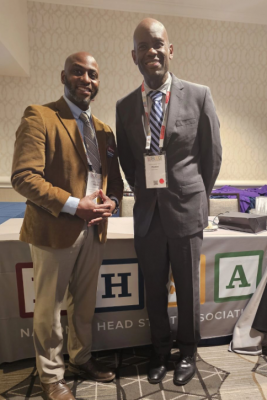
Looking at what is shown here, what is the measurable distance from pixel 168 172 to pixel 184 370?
96 cm

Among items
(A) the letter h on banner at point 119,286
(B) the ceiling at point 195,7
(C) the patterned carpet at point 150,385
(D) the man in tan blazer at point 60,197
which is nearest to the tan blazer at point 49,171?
(D) the man in tan blazer at point 60,197

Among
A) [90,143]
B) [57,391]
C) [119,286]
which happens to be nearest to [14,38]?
[90,143]

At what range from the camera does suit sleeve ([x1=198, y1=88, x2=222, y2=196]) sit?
4.13 ft

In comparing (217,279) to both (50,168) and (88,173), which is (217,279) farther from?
(50,168)

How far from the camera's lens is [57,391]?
1.22 m

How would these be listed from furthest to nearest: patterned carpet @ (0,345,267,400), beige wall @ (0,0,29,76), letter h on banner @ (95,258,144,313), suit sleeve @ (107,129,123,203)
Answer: beige wall @ (0,0,29,76) < letter h on banner @ (95,258,144,313) < suit sleeve @ (107,129,123,203) < patterned carpet @ (0,345,267,400)

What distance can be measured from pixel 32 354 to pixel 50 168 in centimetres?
106

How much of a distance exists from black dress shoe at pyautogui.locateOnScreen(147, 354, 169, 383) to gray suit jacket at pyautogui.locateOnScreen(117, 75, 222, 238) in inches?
25.9

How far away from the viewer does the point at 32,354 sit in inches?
60.8

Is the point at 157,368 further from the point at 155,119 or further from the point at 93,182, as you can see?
the point at 155,119

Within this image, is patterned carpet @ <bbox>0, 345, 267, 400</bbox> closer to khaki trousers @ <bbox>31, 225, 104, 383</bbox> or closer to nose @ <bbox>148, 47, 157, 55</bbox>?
khaki trousers @ <bbox>31, 225, 104, 383</bbox>

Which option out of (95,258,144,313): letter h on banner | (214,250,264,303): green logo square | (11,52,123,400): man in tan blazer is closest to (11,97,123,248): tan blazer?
(11,52,123,400): man in tan blazer

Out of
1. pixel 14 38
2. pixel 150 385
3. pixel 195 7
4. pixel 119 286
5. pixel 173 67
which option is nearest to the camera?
pixel 150 385

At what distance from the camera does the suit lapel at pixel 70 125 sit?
1185 millimetres
